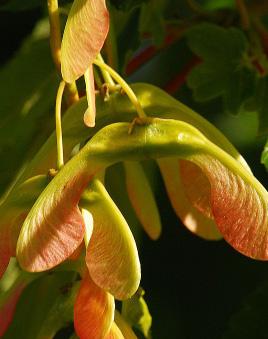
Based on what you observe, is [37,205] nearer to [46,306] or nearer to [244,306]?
[46,306]

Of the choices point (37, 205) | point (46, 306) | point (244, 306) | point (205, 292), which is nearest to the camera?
point (37, 205)

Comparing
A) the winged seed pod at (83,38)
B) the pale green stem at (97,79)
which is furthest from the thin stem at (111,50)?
the winged seed pod at (83,38)

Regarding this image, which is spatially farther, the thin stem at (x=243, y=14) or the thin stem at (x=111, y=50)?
the thin stem at (x=243, y=14)

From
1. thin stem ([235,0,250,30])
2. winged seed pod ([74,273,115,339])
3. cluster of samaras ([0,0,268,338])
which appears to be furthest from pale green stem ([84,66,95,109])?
thin stem ([235,0,250,30])

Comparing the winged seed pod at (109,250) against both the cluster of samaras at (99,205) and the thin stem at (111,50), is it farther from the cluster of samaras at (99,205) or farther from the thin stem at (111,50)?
the thin stem at (111,50)

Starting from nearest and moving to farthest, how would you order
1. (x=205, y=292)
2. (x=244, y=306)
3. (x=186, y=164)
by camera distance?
(x=186, y=164) → (x=244, y=306) → (x=205, y=292)

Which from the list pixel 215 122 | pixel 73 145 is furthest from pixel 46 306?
pixel 215 122

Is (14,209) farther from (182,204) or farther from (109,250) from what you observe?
(182,204)

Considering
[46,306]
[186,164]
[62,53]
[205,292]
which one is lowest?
[205,292]

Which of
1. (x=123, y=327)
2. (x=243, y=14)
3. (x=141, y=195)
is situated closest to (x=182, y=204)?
(x=141, y=195)
